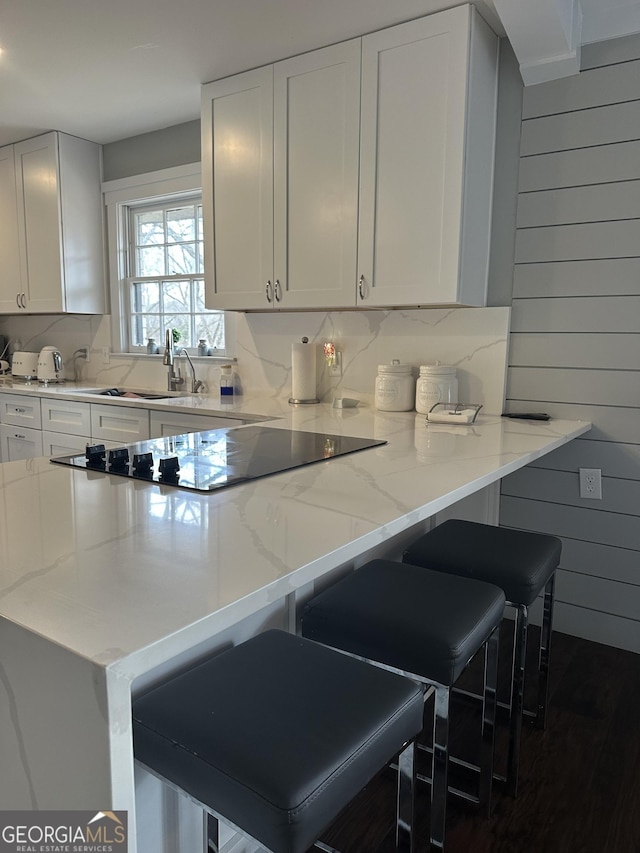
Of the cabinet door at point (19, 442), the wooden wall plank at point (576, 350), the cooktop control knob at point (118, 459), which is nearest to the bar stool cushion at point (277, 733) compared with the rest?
the cooktop control knob at point (118, 459)

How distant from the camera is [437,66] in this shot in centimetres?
225

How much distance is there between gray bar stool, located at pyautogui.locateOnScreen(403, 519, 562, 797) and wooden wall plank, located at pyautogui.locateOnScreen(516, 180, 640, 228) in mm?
1270

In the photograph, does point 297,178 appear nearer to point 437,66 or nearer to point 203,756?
point 437,66

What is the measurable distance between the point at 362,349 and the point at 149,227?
1.82 metres

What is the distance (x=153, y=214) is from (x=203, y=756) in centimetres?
353

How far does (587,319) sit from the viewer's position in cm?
238

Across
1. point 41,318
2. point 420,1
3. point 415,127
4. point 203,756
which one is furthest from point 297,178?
point 41,318

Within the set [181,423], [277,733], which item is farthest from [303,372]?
[277,733]

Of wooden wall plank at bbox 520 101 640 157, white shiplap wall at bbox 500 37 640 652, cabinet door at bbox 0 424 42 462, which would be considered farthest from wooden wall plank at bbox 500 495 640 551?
cabinet door at bbox 0 424 42 462

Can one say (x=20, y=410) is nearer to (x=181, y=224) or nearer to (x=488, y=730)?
(x=181, y=224)

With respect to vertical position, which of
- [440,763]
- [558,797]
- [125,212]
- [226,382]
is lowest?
[558,797]

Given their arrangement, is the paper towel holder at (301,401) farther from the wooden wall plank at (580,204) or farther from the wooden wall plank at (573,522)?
the wooden wall plank at (580,204)

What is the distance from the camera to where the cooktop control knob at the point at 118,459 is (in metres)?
1.41

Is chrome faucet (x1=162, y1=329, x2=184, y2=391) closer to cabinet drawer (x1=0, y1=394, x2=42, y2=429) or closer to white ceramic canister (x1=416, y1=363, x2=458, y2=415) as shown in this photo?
cabinet drawer (x1=0, y1=394, x2=42, y2=429)
